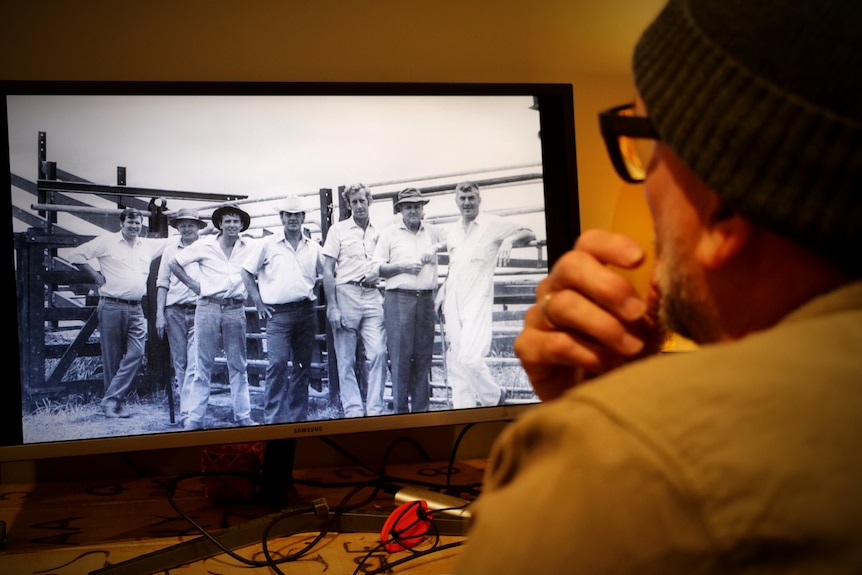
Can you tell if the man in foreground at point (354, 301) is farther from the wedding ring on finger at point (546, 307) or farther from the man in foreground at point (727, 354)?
the man in foreground at point (727, 354)

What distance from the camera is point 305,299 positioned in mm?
1194

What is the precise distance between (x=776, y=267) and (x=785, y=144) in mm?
100

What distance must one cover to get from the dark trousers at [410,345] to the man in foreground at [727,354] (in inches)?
23.1

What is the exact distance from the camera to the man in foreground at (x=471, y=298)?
4.16 ft

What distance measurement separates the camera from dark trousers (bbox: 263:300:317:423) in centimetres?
118

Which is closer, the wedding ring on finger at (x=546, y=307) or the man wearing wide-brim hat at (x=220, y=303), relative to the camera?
the wedding ring on finger at (x=546, y=307)

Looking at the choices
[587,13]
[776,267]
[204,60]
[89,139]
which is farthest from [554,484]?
[587,13]

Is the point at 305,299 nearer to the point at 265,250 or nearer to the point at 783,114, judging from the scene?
the point at 265,250

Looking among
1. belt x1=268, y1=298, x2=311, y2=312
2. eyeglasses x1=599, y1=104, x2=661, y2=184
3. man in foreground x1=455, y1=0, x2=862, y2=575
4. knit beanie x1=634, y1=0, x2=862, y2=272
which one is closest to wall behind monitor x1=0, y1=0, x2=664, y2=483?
belt x1=268, y1=298, x2=311, y2=312

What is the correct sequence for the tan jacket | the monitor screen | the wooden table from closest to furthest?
the tan jacket, the wooden table, the monitor screen

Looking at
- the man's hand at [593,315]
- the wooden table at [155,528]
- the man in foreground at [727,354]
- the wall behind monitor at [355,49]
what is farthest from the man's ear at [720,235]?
A: the wall behind monitor at [355,49]

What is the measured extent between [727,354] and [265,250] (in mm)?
892

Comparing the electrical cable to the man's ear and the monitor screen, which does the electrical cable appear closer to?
the monitor screen

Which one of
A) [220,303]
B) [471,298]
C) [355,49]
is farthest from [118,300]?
[355,49]
